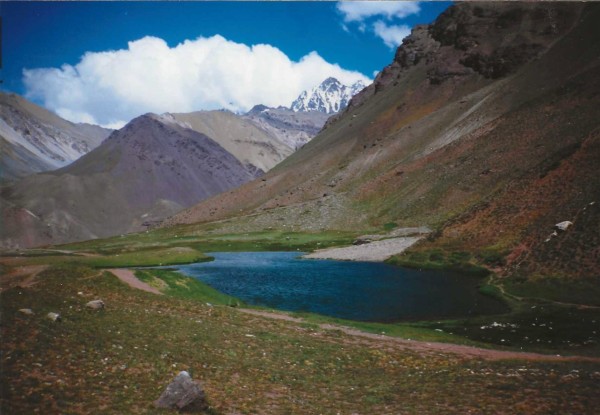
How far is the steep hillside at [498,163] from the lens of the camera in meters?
66.0

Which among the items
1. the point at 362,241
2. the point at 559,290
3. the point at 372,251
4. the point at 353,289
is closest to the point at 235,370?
the point at 353,289

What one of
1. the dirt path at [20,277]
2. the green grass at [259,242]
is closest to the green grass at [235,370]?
the dirt path at [20,277]

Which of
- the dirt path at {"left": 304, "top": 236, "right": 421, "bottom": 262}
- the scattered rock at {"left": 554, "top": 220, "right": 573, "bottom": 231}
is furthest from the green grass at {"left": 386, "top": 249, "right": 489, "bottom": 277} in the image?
the scattered rock at {"left": 554, "top": 220, "right": 573, "bottom": 231}

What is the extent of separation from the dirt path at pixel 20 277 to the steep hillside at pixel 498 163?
54.3 meters

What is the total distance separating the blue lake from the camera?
157ft

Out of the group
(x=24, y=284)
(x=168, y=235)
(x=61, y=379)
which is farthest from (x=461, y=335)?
(x=168, y=235)

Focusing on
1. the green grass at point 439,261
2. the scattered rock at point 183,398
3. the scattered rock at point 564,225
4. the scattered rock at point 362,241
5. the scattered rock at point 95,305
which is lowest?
the scattered rock at point 183,398

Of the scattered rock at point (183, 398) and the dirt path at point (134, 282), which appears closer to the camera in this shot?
the scattered rock at point (183, 398)

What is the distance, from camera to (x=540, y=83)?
478 feet

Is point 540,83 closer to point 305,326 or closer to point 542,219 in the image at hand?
point 542,219

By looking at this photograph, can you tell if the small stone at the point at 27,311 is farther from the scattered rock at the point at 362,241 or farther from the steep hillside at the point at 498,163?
the scattered rock at the point at 362,241

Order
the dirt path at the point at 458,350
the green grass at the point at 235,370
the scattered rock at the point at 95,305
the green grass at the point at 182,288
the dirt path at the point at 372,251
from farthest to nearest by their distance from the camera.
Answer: the dirt path at the point at 372,251
the green grass at the point at 182,288
the scattered rock at the point at 95,305
the dirt path at the point at 458,350
the green grass at the point at 235,370

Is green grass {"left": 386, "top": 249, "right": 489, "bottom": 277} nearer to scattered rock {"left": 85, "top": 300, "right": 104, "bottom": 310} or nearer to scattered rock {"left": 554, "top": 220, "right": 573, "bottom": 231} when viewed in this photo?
scattered rock {"left": 554, "top": 220, "right": 573, "bottom": 231}

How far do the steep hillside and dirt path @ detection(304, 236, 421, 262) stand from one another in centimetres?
920
